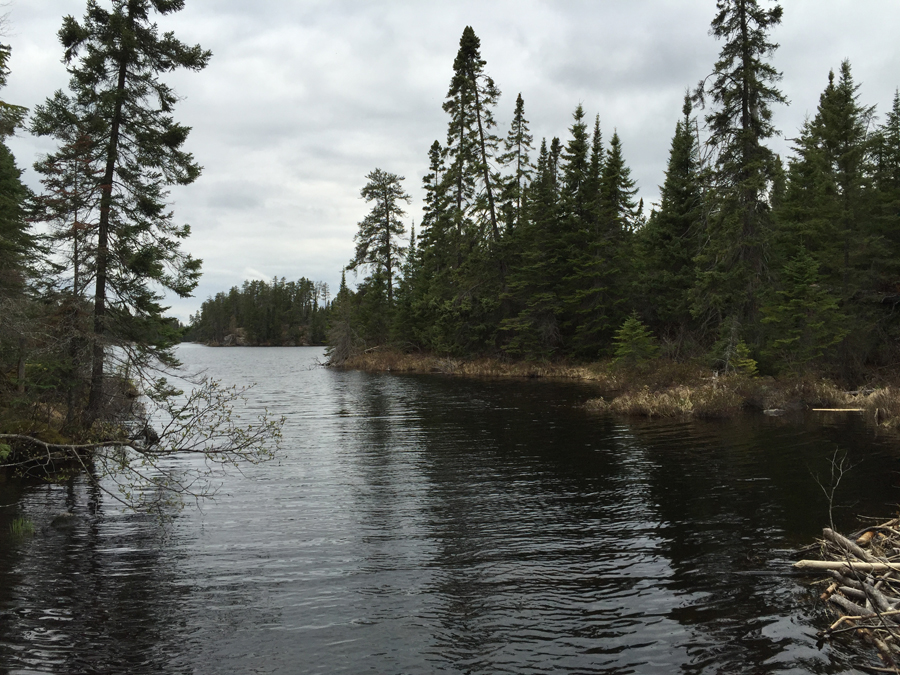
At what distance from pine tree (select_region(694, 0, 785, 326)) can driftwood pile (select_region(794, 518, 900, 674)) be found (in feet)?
66.2

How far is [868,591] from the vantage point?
5.61 m

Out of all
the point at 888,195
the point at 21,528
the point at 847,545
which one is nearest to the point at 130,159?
the point at 21,528

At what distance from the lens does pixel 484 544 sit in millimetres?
9211

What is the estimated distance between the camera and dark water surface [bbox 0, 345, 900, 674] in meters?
6.10

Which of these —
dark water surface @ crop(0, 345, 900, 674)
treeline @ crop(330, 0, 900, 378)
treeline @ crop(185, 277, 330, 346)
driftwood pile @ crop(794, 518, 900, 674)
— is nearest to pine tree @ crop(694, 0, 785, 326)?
treeline @ crop(330, 0, 900, 378)

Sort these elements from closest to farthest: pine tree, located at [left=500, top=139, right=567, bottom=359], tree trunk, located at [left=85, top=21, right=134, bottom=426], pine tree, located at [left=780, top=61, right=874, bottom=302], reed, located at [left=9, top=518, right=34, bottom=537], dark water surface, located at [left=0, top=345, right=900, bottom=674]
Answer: dark water surface, located at [left=0, top=345, right=900, bottom=674]
reed, located at [left=9, top=518, right=34, bottom=537]
tree trunk, located at [left=85, top=21, right=134, bottom=426]
pine tree, located at [left=780, top=61, right=874, bottom=302]
pine tree, located at [left=500, top=139, right=567, bottom=359]

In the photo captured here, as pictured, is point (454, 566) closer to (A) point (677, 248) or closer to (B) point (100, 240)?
(B) point (100, 240)

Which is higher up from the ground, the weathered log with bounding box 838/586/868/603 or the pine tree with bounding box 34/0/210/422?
the pine tree with bounding box 34/0/210/422

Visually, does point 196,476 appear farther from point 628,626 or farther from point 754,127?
point 754,127

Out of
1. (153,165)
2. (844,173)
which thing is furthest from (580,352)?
(153,165)

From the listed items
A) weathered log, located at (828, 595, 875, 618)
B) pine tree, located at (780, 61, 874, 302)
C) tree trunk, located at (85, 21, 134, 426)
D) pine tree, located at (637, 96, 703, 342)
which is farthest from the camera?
pine tree, located at (637, 96, 703, 342)

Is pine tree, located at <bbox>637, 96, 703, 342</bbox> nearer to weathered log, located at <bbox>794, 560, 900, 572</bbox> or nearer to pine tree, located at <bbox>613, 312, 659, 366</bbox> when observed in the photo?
pine tree, located at <bbox>613, 312, 659, 366</bbox>

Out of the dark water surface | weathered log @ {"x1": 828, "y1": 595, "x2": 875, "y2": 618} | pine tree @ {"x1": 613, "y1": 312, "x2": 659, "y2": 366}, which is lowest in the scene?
the dark water surface

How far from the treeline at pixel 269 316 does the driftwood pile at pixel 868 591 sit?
134964mm
